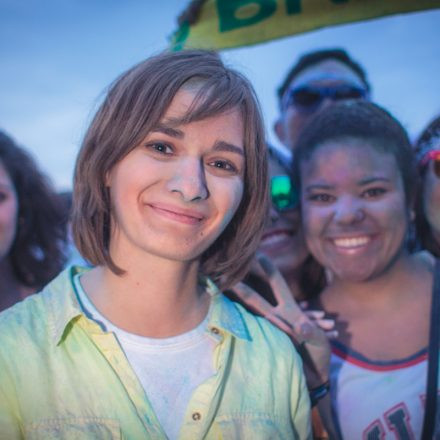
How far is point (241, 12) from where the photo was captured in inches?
136

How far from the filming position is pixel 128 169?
4.93 ft

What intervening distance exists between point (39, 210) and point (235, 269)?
190cm

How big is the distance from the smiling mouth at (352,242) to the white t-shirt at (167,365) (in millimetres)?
1196

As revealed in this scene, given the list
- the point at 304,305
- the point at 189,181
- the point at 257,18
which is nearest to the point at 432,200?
the point at 304,305

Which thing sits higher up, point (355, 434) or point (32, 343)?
point (32, 343)

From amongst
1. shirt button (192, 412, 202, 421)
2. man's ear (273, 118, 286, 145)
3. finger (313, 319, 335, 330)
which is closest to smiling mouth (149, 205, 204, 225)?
shirt button (192, 412, 202, 421)

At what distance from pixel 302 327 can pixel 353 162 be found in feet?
3.52

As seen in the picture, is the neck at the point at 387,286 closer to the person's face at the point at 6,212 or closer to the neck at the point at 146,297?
the neck at the point at 146,297

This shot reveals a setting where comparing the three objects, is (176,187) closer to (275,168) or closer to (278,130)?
(275,168)

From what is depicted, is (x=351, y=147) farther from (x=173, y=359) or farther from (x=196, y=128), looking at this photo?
(x=173, y=359)

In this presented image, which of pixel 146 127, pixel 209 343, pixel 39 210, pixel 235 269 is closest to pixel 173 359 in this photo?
pixel 209 343

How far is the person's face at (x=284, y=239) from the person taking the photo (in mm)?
2764

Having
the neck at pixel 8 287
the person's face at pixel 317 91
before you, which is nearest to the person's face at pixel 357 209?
the person's face at pixel 317 91

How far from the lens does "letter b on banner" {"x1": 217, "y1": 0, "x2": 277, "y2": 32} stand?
3398mm
